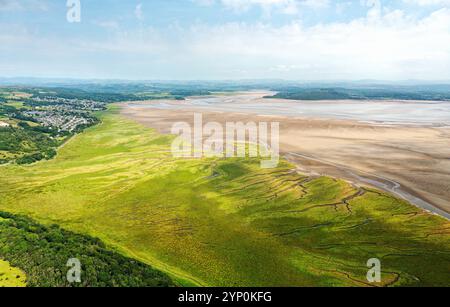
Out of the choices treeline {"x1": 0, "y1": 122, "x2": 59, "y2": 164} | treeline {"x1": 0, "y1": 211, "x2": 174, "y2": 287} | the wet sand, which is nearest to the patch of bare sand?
the wet sand

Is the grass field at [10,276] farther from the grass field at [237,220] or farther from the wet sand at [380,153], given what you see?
the wet sand at [380,153]

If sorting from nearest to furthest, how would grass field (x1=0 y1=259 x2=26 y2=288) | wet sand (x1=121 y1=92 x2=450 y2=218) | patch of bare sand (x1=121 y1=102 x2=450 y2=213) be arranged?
grass field (x1=0 y1=259 x2=26 y2=288), wet sand (x1=121 y1=92 x2=450 y2=218), patch of bare sand (x1=121 y1=102 x2=450 y2=213)

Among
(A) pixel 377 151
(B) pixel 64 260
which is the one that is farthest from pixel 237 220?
(A) pixel 377 151

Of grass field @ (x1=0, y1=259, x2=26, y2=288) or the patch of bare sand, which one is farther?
the patch of bare sand

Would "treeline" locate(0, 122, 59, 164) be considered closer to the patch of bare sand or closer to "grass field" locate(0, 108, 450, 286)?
"grass field" locate(0, 108, 450, 286)

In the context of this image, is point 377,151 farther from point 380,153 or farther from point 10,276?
point 10,276
